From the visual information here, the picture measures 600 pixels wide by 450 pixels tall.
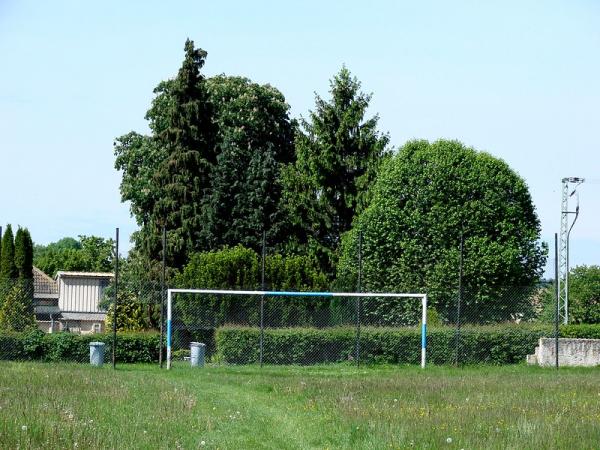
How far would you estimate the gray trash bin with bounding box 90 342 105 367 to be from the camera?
25.5 m

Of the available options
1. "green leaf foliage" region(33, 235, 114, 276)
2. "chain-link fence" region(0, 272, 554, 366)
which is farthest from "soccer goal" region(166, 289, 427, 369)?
"green leaf foliage" region(33, 235, 114, 276)

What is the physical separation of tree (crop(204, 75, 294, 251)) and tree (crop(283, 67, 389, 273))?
1.14m

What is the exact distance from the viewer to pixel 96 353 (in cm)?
2558

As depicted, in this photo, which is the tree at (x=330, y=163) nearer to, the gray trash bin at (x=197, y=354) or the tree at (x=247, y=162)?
the tree at (x=247, y=162)

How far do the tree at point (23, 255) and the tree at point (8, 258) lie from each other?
0.25 m

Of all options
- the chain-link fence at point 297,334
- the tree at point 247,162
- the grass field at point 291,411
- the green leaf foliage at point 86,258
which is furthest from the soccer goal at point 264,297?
the green leaf foliage at point 86,258

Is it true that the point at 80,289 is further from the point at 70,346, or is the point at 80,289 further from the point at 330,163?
the point at 70,346

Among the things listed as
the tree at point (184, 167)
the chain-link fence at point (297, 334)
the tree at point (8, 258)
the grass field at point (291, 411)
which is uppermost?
the tree at point (184, 167)

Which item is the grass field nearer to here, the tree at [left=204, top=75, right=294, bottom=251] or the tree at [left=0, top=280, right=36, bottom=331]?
the tree at [left=0, top=280, right=36, bottom=331]

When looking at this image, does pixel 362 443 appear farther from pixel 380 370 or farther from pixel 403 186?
pixel 403 186

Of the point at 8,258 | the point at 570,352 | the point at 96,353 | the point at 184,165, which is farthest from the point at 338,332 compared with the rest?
the point at 8,258

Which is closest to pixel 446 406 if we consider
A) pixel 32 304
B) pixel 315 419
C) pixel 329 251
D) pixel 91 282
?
pixel 315 419

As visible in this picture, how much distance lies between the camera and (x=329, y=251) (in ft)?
162

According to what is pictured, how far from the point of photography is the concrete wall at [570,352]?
90.8 ft
